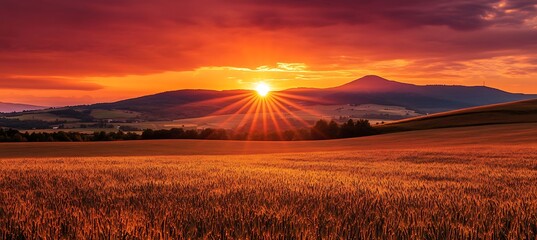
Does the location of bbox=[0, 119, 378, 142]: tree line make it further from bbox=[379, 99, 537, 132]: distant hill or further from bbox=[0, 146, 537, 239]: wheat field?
bbox=[0, 146, 537, 239]: wheat field

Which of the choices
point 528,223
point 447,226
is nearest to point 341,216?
point 447,226

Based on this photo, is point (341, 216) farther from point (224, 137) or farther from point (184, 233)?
point (224, 137)

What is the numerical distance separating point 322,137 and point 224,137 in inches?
877

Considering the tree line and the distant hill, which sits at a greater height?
the distant hill

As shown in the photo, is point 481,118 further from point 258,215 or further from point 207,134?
point 258,215

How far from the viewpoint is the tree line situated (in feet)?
269

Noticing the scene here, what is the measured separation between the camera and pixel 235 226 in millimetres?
4348

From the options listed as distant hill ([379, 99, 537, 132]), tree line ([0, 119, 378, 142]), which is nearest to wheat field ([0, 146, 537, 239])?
tree line ([0, 119, 378, 142])

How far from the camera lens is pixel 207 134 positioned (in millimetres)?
92375

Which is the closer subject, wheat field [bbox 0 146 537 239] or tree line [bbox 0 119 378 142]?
wheat field [bbox 0 146 537 239]

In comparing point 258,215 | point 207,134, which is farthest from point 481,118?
point 258,215

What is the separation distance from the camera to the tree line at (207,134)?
269 feet

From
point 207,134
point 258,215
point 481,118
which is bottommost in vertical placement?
point 207,134

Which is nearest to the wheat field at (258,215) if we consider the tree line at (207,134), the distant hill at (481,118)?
the tree line at (207,134)
